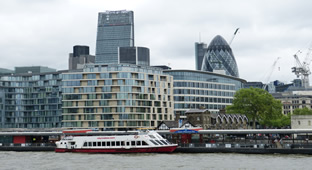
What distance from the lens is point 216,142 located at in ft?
309

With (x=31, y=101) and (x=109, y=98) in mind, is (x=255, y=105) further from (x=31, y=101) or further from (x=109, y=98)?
(x=31, y=101)

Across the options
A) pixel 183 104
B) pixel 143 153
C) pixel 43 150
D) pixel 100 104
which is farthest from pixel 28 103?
pixel 143 153

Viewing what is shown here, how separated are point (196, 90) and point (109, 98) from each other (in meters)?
50.7

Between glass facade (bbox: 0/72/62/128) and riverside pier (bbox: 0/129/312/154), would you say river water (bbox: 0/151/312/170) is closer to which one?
riverside pier (bbox: 0/129/312/154)

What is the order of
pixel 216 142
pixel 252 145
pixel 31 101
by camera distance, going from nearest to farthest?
1. pixel 252 145
2. pixel 216 142
3. pixel 31 101

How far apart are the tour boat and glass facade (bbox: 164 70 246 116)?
8807 cm

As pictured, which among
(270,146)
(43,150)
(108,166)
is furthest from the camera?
(43,150)

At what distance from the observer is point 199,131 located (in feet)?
300

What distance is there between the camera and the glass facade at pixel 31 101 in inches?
7003

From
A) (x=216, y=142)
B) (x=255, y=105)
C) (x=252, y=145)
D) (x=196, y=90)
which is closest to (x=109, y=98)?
(x=255, y=105)

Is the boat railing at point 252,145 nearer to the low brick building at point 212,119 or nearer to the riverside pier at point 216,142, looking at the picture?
the riverside pier at point 216,142

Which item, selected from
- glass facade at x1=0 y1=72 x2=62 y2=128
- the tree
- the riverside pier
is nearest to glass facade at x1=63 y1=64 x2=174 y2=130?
the tree

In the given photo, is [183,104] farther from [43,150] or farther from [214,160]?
[214,160]

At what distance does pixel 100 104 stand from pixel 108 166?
81282mm
